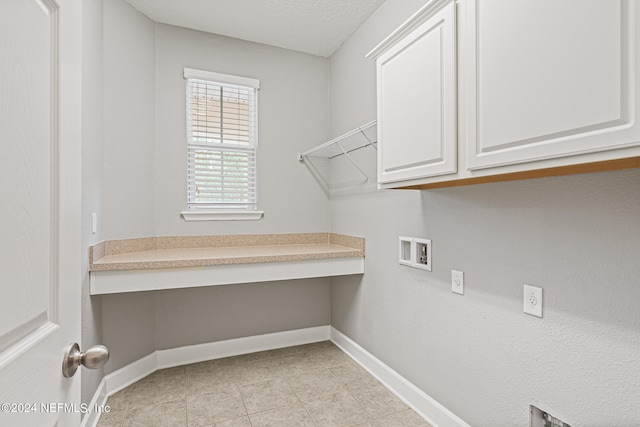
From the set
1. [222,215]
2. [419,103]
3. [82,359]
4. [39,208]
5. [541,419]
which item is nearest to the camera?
[39,208]

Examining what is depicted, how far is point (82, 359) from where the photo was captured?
0.70 meters

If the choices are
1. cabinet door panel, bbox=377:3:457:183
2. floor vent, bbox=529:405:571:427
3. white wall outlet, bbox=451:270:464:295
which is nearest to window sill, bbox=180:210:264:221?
cabinet door panel, bbox=377:3:457:183

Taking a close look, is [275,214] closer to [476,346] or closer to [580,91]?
[476,346]

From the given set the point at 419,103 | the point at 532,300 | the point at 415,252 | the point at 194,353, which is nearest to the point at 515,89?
the point at 419,103

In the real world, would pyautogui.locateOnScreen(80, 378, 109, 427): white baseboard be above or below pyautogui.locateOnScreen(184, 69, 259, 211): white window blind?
below

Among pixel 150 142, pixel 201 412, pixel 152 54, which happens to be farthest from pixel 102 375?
pixel 152 54

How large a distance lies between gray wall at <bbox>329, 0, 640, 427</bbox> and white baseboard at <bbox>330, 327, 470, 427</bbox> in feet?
0.16

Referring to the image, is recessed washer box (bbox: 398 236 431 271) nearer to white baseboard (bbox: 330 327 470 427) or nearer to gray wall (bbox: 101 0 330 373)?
white baseboard (bbox: 330 327 470 427)

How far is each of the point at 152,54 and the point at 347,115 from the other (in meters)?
1.60

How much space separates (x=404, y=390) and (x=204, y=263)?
1507 millimetres

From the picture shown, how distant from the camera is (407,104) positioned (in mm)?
1557

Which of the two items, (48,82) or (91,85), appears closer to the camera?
(48,82)

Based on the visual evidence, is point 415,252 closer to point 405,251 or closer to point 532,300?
point 405,251

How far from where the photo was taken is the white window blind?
106 inches
